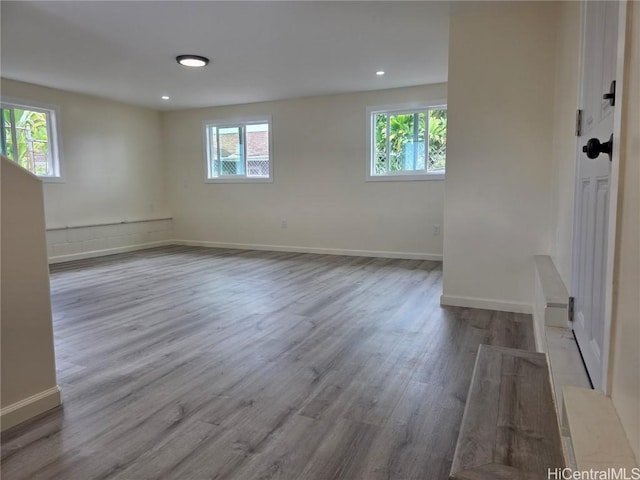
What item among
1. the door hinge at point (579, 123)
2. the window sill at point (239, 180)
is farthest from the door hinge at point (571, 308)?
the window sill at point (239, 180)

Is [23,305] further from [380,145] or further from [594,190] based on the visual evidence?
[380,145]

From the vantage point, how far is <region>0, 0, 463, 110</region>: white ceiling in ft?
10.6

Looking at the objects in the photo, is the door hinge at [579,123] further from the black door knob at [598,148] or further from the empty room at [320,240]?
the black door knob at [598,148]

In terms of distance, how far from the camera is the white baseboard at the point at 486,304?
10.8 ft

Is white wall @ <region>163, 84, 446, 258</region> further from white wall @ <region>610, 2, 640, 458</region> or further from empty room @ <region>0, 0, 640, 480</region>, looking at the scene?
white wall @ <region>610, 2, 640, 458</region>

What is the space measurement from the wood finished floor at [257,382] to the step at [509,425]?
0.97ft

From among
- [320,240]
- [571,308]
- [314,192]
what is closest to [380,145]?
[314,192]

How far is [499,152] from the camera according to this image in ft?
10.6

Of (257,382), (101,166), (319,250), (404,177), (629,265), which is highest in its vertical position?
(101,166)

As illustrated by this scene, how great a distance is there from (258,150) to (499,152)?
4.48 meters

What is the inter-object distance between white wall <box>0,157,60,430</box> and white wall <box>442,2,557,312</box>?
2855 millimetres

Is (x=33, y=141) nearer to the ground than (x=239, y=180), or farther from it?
farther from it

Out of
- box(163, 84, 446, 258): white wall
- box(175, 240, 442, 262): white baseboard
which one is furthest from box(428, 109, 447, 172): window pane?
box(175, 240, 442, 262): white baseboard

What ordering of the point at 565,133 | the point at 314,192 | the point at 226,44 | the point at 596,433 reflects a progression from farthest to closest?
the point at 314,192 < the point at 226,44 < the point at 565,133 < the point at 596,433
